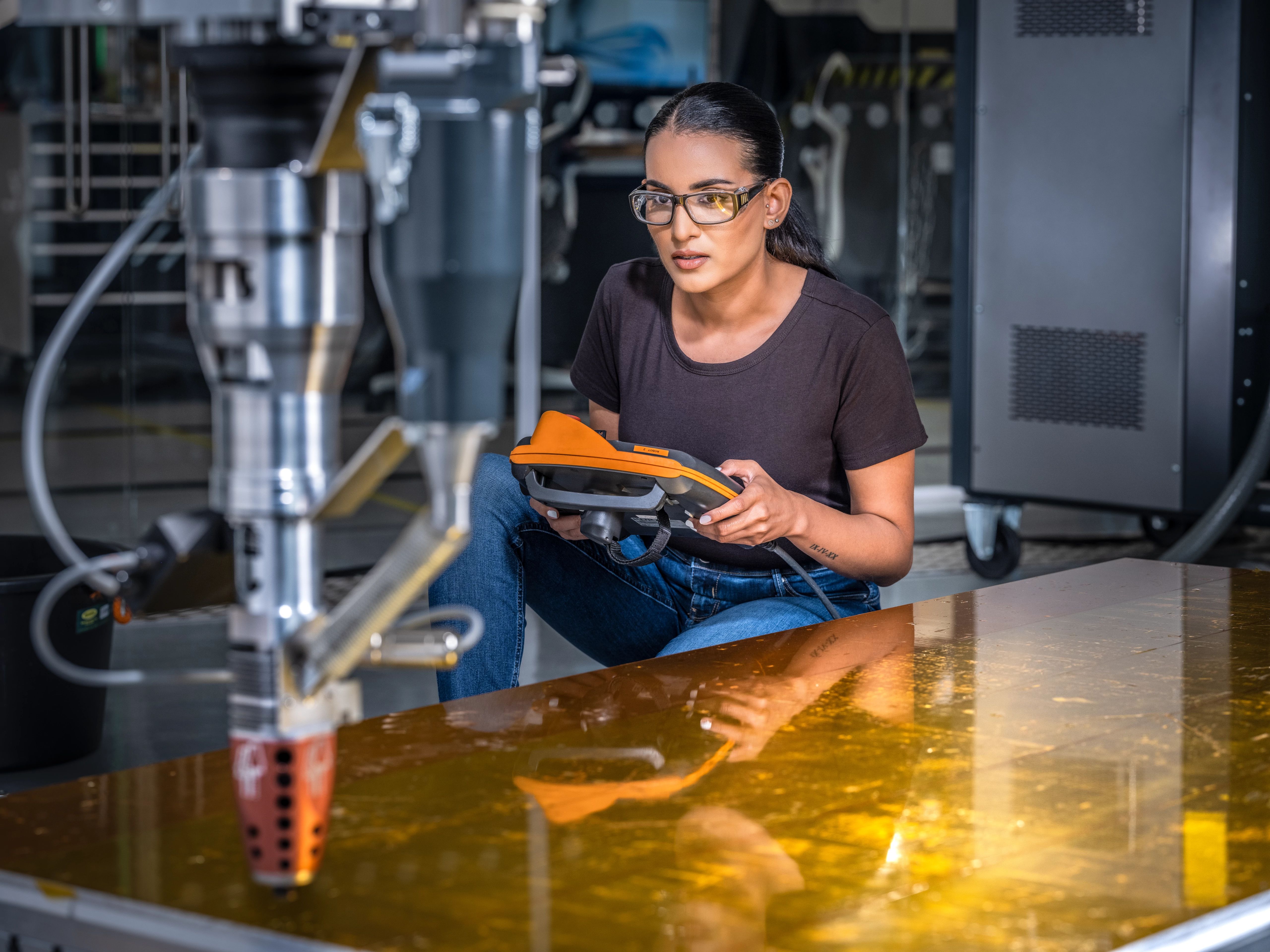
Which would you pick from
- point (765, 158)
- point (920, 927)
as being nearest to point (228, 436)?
point (920, 927)

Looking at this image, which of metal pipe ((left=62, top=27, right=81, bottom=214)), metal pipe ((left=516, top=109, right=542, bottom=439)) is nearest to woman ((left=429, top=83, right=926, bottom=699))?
metal pipe ((left=62, top=27, right=81, bottom=214))

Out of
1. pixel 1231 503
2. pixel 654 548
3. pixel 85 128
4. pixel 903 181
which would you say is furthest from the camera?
pixel 903 181

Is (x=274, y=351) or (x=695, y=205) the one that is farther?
(x=695, y=205)

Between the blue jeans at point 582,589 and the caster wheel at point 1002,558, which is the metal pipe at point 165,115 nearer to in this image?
the caster wheel at point 1002,558

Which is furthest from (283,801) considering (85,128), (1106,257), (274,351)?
(85,128)

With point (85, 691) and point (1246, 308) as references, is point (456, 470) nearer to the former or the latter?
point (85, 691)

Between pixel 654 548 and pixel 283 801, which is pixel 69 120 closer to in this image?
pixel 654 548

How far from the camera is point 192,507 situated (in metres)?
3.54

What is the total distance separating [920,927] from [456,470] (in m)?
0.30

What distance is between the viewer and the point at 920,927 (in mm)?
713

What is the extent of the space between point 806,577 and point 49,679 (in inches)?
53.4

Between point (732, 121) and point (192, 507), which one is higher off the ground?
point (732, 121)

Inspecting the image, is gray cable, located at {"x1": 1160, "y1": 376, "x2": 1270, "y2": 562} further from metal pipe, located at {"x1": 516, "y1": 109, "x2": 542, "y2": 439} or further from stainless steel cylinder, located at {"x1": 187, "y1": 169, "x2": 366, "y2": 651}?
stainless steel cylinder, located at {"x1": 187, "y1": 169, "x2": 366, "y2": 651}

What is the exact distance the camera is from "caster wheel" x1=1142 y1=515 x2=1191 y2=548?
4.39 m
